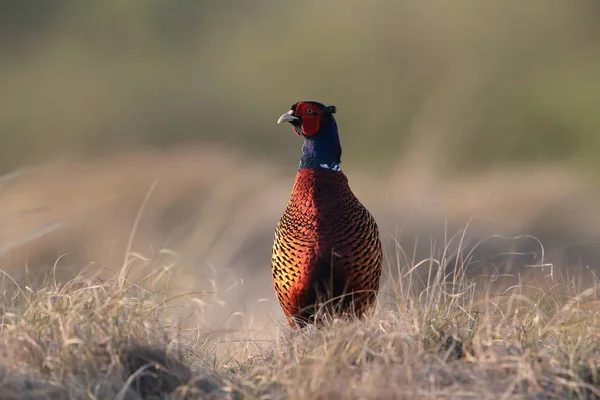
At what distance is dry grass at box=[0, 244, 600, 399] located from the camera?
3.91 metres

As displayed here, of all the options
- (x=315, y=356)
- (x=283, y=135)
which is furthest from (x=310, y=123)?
(x=283, y=135)

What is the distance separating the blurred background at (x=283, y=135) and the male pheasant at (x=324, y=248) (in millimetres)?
431

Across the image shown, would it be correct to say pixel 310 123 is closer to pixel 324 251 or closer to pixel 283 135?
pixel 324 251

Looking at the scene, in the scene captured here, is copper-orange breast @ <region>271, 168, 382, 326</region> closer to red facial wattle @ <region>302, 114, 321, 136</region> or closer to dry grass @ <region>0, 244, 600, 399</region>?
red facial wattle @ <region>302, 114, 321, 136</region>

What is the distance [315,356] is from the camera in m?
4.14

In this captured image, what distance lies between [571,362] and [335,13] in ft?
96.6

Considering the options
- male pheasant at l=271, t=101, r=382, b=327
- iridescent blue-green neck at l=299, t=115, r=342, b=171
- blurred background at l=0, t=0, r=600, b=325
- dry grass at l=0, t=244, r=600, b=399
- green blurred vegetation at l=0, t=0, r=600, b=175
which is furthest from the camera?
green blurred vegetation at l=0, t=0, r=600, b=175

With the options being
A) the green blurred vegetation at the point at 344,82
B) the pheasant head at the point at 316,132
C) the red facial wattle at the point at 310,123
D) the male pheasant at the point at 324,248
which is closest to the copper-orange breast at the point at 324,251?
the male pheasant at the point at 324,248

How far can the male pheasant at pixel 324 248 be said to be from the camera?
5.35 m

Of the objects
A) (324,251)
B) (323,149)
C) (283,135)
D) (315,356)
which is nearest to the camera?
(315,356)

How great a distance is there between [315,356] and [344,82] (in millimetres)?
23467

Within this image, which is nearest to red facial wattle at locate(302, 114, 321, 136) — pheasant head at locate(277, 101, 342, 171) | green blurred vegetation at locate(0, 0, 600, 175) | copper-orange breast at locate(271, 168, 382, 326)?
pheasant head at locate(277, 101, 342, 171)

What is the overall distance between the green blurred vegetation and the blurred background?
0.23ft

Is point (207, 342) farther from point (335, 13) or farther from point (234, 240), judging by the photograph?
point (335, 13)
